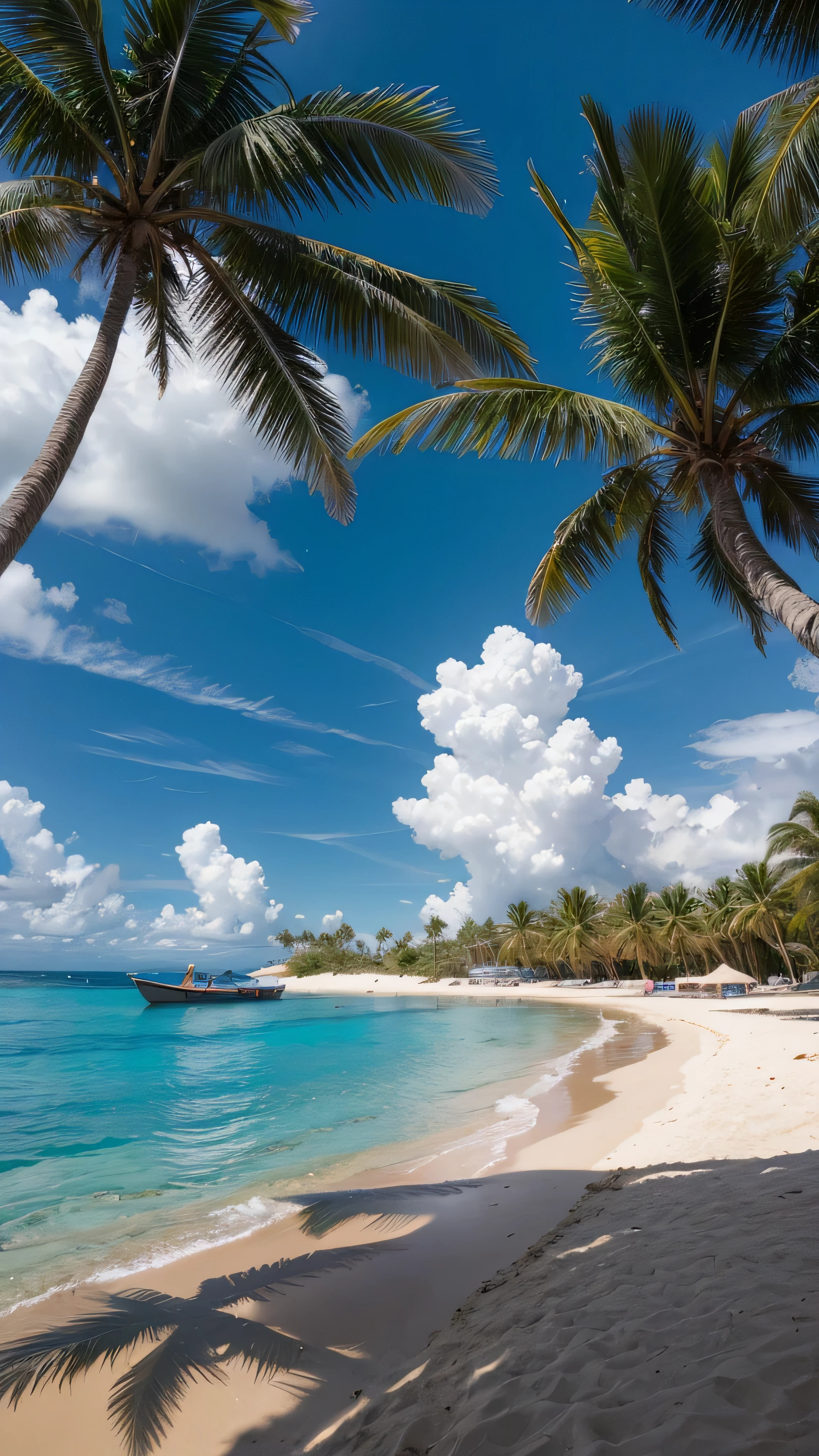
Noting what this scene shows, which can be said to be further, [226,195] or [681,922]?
[681,922]

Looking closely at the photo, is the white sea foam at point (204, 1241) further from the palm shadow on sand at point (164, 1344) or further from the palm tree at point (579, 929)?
the palm tree at point (579, 929)

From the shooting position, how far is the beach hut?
29047 millimetres

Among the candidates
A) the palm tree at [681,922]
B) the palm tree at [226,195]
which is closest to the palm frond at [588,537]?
the palm tree at [226,195]

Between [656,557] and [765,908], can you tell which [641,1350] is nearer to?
[656,557]

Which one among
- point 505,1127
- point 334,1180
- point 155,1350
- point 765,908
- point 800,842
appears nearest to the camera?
point 155,1350

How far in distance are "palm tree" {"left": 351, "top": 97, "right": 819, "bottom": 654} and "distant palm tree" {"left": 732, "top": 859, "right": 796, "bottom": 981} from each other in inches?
1141

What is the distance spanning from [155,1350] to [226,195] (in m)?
7.61

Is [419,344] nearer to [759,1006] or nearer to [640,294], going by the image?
[640,294]

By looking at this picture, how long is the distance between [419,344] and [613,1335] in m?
6.83

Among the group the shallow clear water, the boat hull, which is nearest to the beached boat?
the boat hull

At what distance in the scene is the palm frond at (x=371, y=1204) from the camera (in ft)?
17.6

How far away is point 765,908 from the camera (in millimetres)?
32406

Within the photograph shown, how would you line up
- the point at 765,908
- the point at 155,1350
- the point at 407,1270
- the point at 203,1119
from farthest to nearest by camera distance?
the point at 765,908 < the point at 203,1119 < the point at 407,1270 < the point at 155,1350

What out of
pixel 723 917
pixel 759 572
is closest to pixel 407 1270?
pixel 759 572
